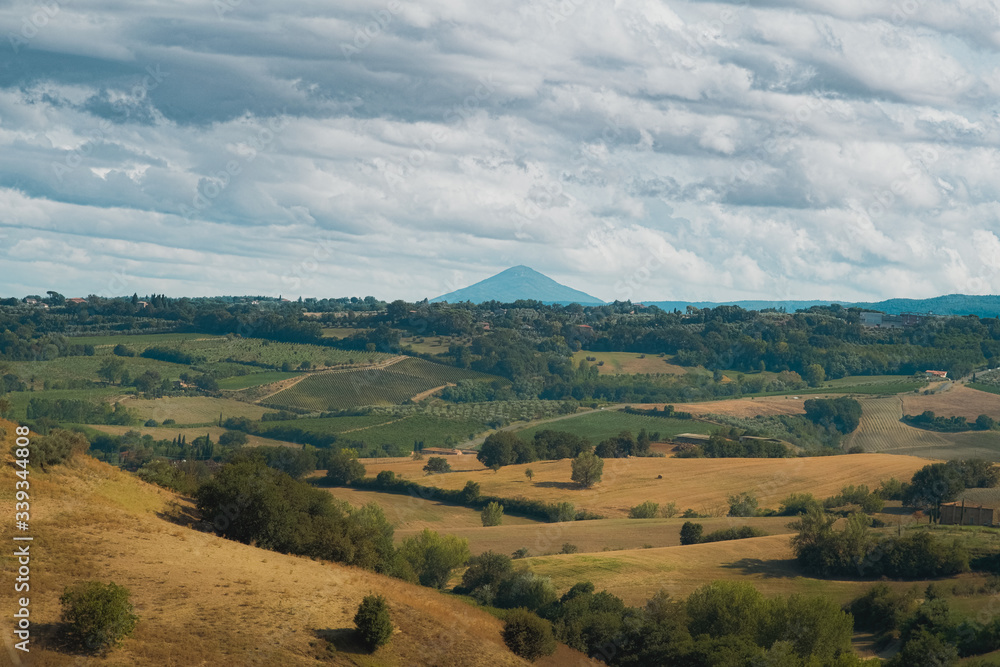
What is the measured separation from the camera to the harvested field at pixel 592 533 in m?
67.0

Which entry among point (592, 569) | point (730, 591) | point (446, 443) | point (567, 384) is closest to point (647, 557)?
point (592, 569)

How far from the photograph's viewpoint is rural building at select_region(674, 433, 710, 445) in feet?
423

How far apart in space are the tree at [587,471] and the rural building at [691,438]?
30733 mm

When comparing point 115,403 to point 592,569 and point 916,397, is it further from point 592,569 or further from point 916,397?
point 916,397

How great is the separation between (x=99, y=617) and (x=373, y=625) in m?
8.86

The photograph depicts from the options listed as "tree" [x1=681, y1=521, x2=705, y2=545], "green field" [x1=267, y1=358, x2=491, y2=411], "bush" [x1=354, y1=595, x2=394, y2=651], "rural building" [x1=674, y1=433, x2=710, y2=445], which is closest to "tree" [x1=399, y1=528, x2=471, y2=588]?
"tree" [x1=681, y1=521, x2=705, y2=545]

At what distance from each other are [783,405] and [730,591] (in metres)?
128

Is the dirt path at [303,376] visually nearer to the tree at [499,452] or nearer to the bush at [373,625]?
the tree at [499,452]

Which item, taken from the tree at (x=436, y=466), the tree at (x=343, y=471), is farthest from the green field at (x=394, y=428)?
the tree at (x=343, y=471)

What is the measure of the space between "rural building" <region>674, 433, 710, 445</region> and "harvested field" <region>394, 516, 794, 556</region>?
49.2 metres

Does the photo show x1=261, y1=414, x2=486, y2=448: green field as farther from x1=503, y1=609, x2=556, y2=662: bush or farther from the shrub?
x1=503, y1=609, x2=556, y2=662: bush

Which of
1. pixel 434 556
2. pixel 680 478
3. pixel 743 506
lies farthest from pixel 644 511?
Result: pixel 434 556

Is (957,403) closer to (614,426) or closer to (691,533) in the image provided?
(614,426)

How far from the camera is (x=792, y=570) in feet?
Result: 194
